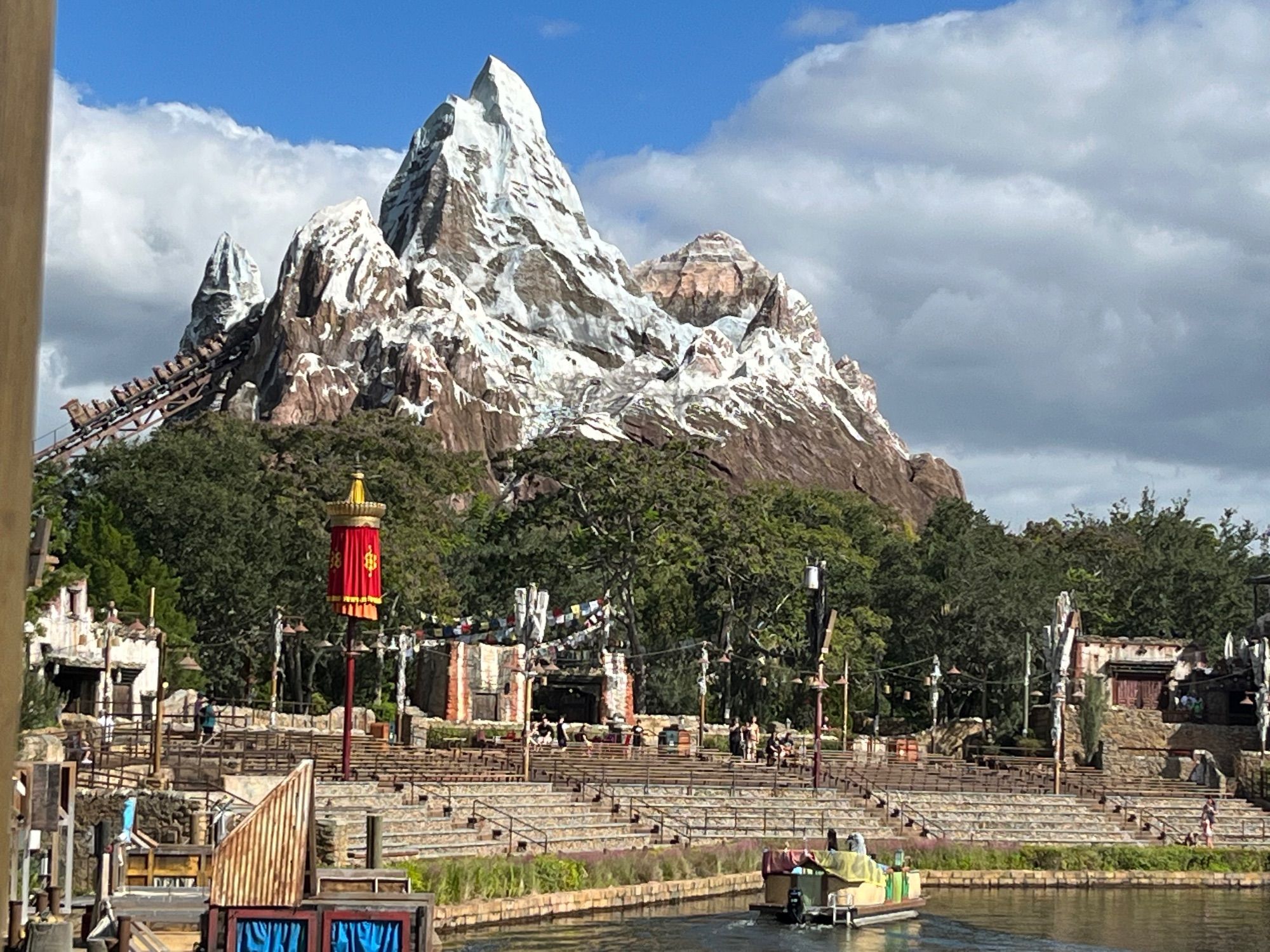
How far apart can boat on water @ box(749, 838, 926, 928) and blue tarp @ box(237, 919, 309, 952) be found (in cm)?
1977

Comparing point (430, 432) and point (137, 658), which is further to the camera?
point (430, 432)

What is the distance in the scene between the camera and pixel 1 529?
277 cm

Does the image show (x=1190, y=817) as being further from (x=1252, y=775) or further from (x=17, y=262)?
(x=17, y=262)

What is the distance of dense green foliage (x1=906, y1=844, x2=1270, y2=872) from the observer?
45500 millimetres

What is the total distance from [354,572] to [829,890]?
44.1 feet

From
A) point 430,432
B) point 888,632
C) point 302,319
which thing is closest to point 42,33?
point 888,632

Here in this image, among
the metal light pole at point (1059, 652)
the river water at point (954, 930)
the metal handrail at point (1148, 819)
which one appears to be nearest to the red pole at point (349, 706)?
the river water at point (954, 930)

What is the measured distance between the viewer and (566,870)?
37031mm

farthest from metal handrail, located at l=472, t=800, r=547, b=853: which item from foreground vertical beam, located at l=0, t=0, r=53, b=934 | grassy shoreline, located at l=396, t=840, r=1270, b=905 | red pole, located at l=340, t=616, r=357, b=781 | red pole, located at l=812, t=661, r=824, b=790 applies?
foreground vertical beam, located at l=0, t=0, r=53, b=934

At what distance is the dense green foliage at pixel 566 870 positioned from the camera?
3388 centimetres

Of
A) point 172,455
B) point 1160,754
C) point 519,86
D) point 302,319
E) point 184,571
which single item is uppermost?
point 519,86

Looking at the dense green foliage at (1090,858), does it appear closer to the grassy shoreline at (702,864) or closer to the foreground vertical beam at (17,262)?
the grassy shoreline at (702,864)

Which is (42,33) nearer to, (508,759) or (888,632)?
(508,759)

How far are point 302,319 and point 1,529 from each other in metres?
144
